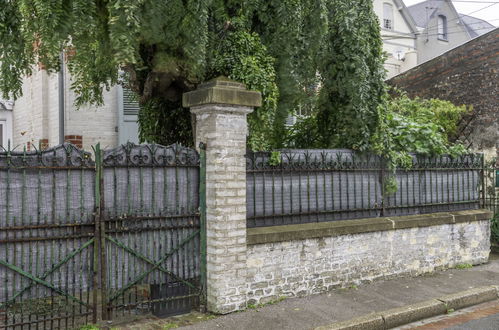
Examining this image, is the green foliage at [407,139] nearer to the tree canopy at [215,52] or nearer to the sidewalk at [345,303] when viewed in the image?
the tree canopy at [215,52]

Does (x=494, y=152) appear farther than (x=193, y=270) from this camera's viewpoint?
Yes

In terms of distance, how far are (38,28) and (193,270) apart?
133 inches

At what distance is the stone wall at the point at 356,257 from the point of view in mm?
6352

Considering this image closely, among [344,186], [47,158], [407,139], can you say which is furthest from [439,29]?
[47,158]

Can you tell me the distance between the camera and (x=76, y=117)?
1004 centimetres

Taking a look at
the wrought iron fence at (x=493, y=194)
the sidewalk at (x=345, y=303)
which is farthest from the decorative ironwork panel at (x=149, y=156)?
the wrought iron fence at (x=493, y=194)

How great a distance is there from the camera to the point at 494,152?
11.8 meters

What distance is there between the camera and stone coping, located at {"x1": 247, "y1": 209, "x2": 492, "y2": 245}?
6.37 meters

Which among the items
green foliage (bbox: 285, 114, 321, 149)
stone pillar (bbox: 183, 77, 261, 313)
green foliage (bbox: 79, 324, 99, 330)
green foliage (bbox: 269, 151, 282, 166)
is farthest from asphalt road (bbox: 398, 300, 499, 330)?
green foliage (bbox: 79, 324, 99, 330)

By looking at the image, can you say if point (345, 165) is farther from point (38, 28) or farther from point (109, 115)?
point (109, 115)

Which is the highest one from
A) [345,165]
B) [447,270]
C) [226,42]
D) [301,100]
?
[226,42]

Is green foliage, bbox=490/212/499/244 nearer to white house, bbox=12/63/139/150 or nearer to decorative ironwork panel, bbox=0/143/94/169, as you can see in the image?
white house, bbox=12/63/139/150

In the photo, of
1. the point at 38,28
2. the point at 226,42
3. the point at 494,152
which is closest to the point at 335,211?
the point at 226,42

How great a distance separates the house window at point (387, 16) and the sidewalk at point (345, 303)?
861 inches
